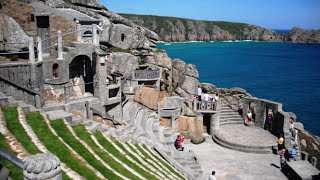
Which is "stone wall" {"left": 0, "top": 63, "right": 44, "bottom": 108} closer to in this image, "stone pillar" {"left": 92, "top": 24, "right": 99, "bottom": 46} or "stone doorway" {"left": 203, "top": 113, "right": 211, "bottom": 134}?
"stone pillar" {"left": 92, "top": 24, "right": 99, "bottom": 46}

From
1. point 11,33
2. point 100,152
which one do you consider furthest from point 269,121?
point 11,33

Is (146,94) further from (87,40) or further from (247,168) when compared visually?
(247,168)

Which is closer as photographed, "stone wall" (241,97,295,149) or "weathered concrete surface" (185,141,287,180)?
"weathered concrete surface" (185,141,287,180)

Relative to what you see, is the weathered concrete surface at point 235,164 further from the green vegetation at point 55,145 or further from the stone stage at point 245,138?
the green vegetation at point 55,145

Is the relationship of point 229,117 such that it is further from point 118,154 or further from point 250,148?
point 118,154

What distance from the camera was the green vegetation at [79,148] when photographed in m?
12.3

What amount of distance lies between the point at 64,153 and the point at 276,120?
21.1m

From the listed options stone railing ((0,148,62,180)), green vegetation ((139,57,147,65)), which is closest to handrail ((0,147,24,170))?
stone railing ((0,148,62,180))

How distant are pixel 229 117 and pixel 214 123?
10.1ft

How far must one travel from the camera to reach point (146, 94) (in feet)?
93.4

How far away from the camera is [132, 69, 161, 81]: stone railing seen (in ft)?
104

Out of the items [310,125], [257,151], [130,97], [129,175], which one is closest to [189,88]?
[130,97]

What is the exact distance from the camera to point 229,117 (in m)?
31.6

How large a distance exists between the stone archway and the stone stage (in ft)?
38.7
